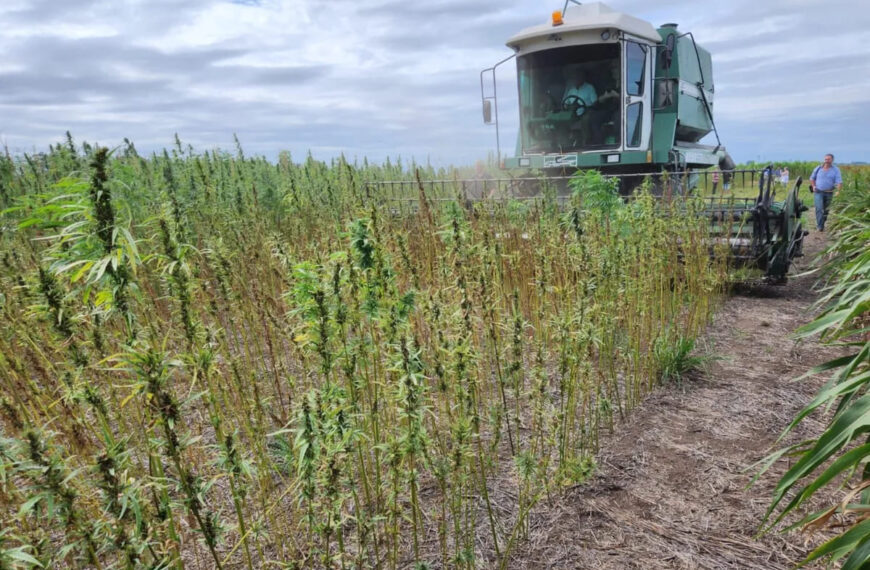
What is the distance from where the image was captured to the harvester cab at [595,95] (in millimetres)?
6824

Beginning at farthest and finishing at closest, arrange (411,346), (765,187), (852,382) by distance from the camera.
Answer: (765,187), (411,346), (852,382)

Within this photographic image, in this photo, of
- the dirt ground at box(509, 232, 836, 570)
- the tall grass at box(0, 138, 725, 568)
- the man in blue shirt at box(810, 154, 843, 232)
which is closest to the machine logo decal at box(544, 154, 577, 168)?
the tall grass at box(0, 138, 725, 568)

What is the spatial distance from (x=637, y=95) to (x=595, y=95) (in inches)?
22.1

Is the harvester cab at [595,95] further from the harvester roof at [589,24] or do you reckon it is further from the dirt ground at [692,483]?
Answer: the dirt ground at [692,483]

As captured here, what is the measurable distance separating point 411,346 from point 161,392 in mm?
660

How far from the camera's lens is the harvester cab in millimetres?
6824

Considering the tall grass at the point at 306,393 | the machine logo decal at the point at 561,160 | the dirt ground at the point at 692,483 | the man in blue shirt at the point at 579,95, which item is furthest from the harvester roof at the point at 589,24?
the dirt ground at the point at 692,483

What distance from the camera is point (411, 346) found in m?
1.51

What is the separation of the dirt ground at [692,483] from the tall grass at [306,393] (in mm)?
153

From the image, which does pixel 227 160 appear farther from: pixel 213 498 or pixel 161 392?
pixel 161 392

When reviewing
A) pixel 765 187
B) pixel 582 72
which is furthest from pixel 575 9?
pixel 765 187

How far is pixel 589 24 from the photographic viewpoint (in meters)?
6.52

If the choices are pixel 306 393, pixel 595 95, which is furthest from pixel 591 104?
pixel 306 393

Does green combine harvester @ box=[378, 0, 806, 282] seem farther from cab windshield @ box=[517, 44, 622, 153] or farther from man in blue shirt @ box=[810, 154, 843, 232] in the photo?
man in blue shirt @ box=[810, 154, 843, 232]
